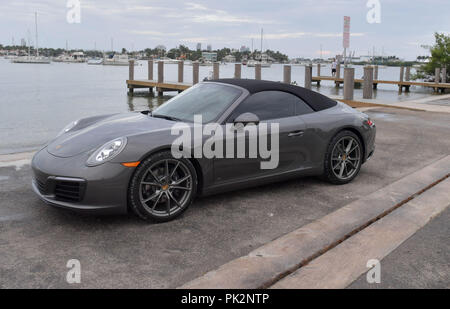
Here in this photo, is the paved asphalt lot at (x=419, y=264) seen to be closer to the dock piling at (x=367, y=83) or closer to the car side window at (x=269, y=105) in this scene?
the car side window at (x=269, y=105)

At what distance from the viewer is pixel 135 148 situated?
392 centimetres

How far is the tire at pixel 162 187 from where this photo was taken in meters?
3.89

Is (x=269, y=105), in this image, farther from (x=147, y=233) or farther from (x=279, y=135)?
(x=147, y=233)

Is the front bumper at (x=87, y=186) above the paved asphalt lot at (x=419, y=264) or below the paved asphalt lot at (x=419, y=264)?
above

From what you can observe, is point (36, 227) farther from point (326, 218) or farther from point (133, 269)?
point (326, 218)

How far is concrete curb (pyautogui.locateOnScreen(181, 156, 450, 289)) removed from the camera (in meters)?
3.04

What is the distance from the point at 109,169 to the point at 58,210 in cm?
90

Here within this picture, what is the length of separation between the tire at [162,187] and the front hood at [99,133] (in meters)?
0.38

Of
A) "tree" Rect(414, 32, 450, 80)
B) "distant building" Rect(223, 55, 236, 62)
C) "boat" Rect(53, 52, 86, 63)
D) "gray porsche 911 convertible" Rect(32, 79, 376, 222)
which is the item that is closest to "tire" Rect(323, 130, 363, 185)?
"gray porsche 911 convertible" Rect(32, 79, 376, 222)

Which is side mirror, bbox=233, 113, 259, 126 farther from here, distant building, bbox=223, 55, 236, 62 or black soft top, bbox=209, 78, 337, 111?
distant building, bbox=223, 55, 236, 62

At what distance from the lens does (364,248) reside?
12.0ft

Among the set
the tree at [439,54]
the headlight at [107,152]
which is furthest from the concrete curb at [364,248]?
the tree at [439,54]

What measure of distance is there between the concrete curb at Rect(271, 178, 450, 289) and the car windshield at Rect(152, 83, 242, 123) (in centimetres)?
184

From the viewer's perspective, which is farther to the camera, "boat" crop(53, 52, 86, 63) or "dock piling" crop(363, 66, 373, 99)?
"boat" crop(53, 52, 86, 63)
